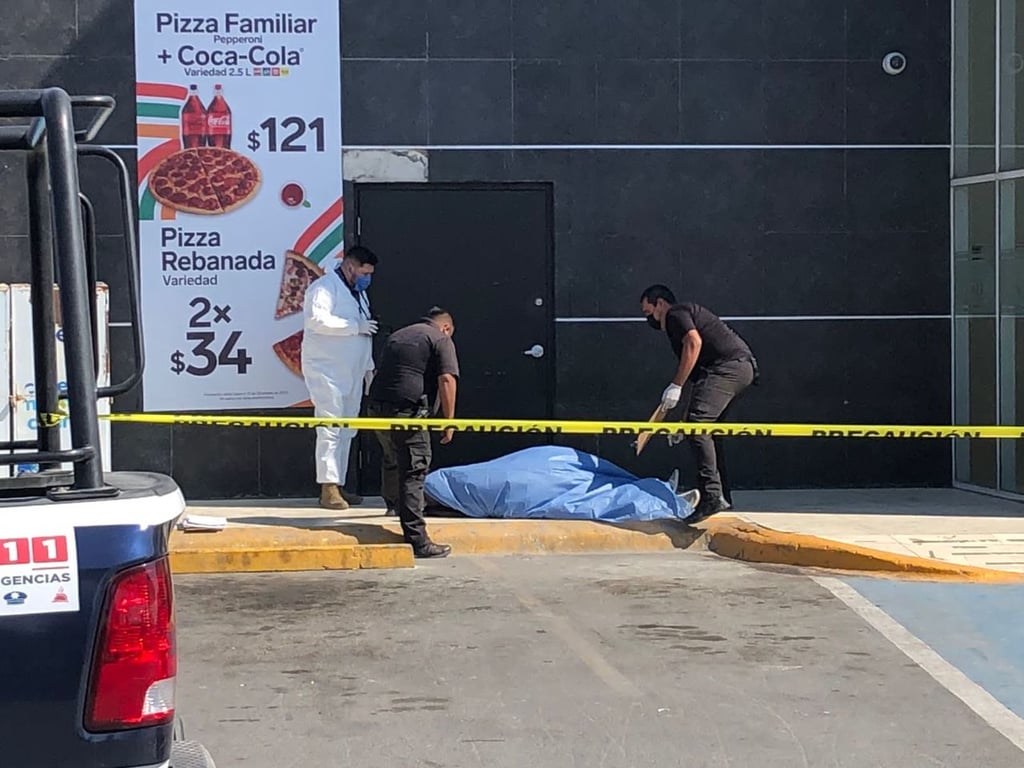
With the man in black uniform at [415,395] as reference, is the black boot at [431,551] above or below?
below

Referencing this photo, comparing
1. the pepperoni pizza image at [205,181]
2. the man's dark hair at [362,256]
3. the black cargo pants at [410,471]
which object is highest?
the pepperoni pizza image at [205,181]

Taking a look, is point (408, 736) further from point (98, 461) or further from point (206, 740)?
point (98, 461)

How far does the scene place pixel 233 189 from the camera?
12.6 metres

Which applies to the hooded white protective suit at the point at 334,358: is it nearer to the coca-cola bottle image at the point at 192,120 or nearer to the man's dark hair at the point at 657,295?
the coca-cola bottle image at the point at 192,120

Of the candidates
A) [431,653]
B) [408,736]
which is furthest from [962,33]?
[408,736]

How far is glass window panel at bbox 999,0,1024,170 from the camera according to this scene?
1243 cm

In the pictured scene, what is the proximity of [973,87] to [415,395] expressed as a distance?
5998mm

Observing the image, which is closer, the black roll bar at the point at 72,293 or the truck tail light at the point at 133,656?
the truck tail light at the point at 133,656

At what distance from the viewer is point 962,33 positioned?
13133mm

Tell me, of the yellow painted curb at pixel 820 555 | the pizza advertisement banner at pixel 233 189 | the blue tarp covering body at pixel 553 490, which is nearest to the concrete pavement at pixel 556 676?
the yellow painted curb at pixel 820 555

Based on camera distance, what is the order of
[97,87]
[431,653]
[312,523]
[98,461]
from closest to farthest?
[98,461], [431,653], [312,523], [97,87]

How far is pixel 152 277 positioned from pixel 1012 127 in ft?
23.8

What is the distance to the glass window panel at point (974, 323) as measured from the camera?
12836 millimetres

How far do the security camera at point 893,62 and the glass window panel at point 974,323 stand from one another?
1.17m
